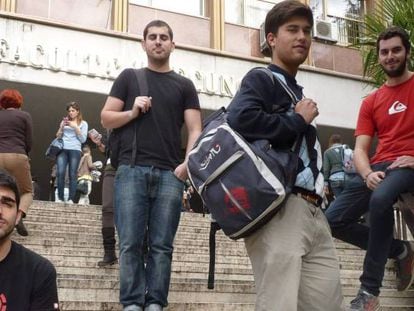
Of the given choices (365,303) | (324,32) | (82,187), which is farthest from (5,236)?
(324,32)

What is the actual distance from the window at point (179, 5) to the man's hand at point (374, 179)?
46.2ft

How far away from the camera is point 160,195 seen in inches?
173

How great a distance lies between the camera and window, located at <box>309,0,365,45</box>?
20.4m

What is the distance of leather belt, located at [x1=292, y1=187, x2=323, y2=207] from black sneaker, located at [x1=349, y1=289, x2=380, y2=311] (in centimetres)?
114

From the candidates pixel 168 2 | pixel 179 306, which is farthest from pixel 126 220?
pixel 168 2

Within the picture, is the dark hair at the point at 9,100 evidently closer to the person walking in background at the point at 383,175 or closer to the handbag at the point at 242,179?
the person walking in background at the point at 383,175

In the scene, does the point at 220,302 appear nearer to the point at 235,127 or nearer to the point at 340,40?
the point at 235,127

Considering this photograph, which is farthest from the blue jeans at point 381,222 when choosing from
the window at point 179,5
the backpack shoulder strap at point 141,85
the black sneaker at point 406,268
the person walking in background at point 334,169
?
the window at point 179,5

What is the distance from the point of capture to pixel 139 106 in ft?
14.3

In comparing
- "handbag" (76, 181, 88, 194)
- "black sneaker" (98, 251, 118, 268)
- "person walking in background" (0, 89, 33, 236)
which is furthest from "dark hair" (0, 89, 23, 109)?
"handbag" (76, 181, 88, 194)

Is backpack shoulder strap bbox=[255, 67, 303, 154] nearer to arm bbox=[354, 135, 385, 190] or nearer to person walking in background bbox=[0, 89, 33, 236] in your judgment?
arm bbox=[354, 135, 385, 190]

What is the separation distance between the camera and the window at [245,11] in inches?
754

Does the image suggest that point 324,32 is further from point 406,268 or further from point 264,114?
point 264,114

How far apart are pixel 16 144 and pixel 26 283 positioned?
13.5ft
